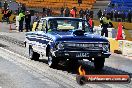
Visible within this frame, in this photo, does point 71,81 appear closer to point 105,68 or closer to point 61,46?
point 61,46

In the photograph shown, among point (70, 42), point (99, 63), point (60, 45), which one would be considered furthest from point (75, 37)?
point (99, 63)

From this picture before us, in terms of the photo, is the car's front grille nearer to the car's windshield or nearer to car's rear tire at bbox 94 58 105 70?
car's rear tire at bbox 94 58 105 70

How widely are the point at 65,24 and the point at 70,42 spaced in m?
1.56

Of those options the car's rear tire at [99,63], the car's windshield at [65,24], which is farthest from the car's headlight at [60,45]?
the car's rear tire at [99,63]

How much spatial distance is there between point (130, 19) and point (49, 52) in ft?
95.9

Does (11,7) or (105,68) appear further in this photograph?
(11,7)

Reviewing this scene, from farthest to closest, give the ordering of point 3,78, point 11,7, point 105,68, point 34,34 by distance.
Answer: point 11,7, point 34,34, point 105,68, point 3,78

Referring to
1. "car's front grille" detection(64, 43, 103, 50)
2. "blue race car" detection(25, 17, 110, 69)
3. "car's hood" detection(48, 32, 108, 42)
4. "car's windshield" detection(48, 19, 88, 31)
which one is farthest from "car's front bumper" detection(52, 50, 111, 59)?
"car's windshield" detection(48, 19, 88, 31)

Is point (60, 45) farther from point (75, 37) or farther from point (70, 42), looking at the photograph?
point (75, 37)

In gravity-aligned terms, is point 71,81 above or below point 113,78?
below

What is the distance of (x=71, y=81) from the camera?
10.2 m

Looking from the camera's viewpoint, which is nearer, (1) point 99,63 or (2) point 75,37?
(2) point 75,37

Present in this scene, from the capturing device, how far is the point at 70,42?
39.7ft

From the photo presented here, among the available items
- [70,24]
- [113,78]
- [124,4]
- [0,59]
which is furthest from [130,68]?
[124,4]
